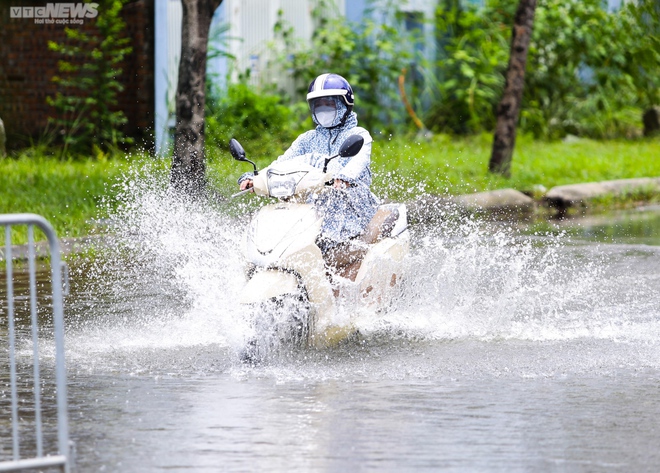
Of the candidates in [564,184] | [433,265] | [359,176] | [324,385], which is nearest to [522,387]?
[324,385]

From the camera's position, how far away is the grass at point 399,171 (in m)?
12.8

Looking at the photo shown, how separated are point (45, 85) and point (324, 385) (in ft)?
42.6

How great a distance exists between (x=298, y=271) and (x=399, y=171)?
9.04 m

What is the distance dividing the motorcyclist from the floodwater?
20.4 inches

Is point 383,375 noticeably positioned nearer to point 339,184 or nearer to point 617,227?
point 339,184

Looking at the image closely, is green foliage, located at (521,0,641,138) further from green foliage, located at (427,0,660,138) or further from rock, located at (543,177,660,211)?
rock, located at (543,177,660,211)

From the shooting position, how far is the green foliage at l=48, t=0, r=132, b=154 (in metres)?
17.9

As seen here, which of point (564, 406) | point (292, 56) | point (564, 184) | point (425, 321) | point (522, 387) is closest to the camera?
point (564, 406)

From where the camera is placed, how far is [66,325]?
8.06 m

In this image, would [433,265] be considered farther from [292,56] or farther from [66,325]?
[292,56]

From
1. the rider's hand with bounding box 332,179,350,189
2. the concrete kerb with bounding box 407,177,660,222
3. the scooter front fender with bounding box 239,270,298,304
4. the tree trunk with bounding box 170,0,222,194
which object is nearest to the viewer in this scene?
the scooter front fender with bounding box 239,270,298,304

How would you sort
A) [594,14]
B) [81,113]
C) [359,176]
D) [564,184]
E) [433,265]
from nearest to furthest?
[359,176], [433,265], [564,184], [81,113], [594,14]

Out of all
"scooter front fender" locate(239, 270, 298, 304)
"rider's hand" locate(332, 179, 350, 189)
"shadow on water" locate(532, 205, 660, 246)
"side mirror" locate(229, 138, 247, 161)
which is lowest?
"shadow on water" locate(532, 205, 660, 246)

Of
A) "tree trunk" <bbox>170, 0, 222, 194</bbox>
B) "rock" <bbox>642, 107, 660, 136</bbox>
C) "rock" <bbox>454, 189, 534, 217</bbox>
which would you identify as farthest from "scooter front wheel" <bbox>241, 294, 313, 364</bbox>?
"rock" <bbox>642, 107, 660, 136</bbox>
